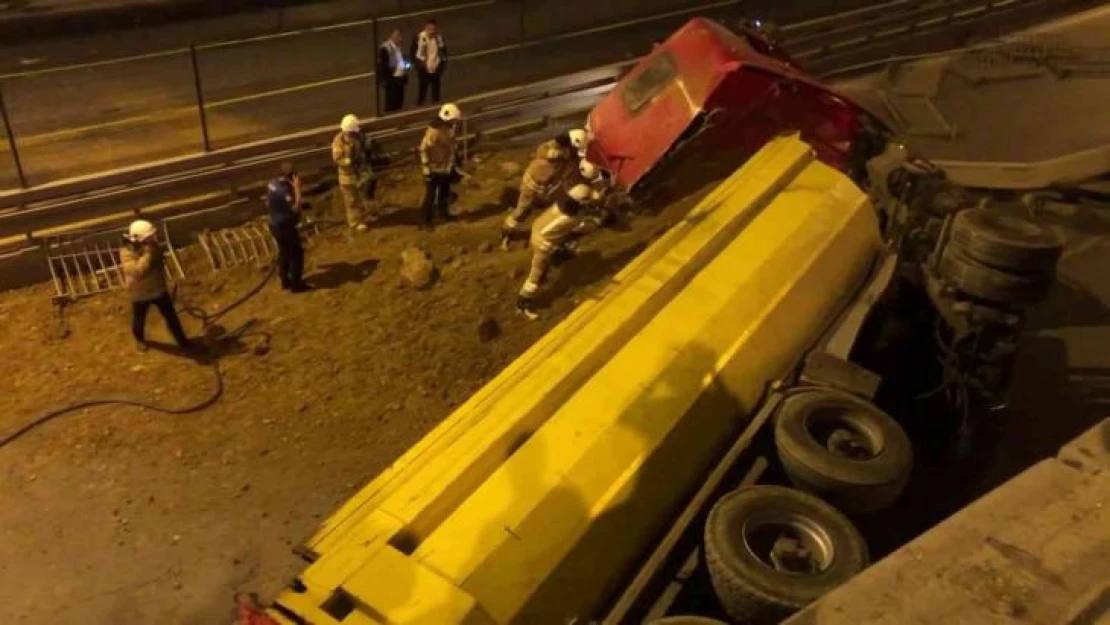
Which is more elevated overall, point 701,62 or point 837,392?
point 701,62

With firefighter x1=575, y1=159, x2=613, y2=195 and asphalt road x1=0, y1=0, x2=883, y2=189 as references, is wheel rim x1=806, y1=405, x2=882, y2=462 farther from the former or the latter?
asphalt road x1=0, y1=0, x2=883, y2=189

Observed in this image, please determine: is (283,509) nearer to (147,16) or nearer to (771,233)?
(771,233)

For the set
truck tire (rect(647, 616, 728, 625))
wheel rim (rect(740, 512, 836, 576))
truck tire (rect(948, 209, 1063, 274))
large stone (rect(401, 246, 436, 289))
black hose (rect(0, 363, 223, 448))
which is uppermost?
truck tire (rect(948, 209, 1063, 274))

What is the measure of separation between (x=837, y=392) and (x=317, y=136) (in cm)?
825

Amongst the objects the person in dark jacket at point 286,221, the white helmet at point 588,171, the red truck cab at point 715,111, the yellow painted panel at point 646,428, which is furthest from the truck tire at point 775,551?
the person in dark jacket at point 286,221

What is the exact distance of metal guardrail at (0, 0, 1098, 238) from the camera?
11.0 metres

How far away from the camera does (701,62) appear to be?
11.0m

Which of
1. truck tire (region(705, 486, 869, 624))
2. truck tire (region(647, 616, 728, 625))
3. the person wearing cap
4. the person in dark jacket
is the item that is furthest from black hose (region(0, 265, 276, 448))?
truck tire (region(647, 616, 728, 625))

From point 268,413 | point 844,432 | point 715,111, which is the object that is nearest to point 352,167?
point 268,413

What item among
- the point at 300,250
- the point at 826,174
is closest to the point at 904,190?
the point at 826,174

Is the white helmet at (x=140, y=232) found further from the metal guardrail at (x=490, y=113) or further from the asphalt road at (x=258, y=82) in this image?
the asphalt road at (x=258, y=82)

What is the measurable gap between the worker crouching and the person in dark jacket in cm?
253

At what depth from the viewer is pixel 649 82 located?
454 inches

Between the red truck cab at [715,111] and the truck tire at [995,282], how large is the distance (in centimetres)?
323
